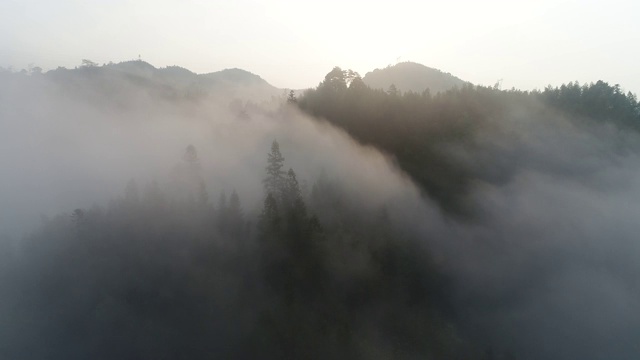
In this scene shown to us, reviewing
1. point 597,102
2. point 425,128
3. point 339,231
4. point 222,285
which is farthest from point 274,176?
point 597,102

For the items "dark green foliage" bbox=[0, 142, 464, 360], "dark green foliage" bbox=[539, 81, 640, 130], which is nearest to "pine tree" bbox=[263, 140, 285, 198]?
"dark green foliage" bbox=[0, 142, 464, 360]

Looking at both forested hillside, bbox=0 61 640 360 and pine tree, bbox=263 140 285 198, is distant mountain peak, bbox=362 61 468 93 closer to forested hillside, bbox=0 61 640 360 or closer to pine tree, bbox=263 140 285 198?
forested hillside, bbox=0 61 640 360

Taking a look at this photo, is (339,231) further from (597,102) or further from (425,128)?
(597,102)

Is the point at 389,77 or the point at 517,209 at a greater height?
the point at 389,77

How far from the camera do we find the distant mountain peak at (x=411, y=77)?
11625cm

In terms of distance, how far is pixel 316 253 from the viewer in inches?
1711

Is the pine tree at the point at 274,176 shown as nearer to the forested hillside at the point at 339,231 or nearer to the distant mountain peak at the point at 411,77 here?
the forested hillside at the point at 339,231

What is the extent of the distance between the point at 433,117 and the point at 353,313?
2229cm

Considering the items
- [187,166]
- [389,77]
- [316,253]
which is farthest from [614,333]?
[389,77]

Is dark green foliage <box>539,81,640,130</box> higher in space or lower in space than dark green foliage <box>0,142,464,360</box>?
higher

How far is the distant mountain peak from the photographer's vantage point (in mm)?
116250

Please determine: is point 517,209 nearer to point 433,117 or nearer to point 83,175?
point 433,117

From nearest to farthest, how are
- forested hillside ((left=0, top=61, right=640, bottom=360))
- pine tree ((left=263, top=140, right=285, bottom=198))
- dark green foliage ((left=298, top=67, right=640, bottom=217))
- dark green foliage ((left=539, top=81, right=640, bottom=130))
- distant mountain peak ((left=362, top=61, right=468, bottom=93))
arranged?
forested hillside ((left=0, top=61, right=640, bottom=360)), pine tree ((left=263, top=140, right=285, bottom=198)), dark green foliage ((left=298, top=67, right=640, bottom=217)), dark green foliage ((left=539, top=81, right=640, bottom=130)), distant mountain peak ((left=362, top=61, right=468, bottom=93))

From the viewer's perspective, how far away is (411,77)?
124250mm
